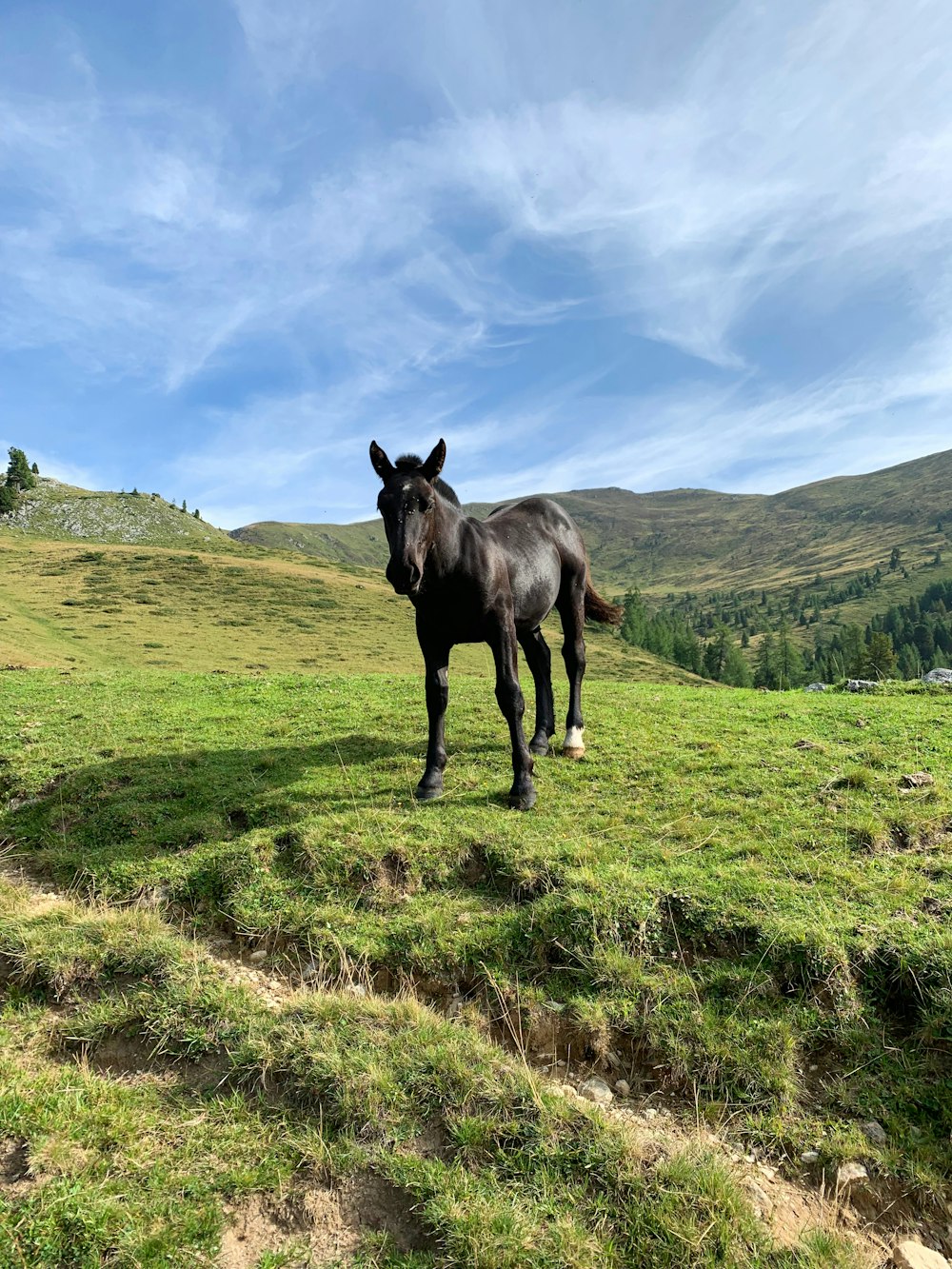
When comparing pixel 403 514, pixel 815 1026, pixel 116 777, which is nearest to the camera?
pixel 815 1026

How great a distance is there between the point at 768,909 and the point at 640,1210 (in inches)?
97.5

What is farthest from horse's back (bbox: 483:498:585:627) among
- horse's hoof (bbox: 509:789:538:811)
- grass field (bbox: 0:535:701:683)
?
grass field (bbox: 0:535:701:683)

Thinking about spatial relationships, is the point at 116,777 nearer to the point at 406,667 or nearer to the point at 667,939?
the point at 667,939

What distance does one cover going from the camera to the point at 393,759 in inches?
355

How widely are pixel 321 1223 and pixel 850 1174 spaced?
8.75 feet

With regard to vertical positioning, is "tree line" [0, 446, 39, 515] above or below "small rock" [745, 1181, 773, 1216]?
above

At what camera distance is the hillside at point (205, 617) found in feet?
126

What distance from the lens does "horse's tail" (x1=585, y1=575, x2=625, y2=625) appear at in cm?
1081

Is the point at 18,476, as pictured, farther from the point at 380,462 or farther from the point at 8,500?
the point at 380,462

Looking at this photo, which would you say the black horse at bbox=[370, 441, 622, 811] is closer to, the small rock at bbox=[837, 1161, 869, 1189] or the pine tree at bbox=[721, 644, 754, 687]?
the small rock at bbox=[837, 1161, 869, 1189]

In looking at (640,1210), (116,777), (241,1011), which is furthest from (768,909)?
(116,777)

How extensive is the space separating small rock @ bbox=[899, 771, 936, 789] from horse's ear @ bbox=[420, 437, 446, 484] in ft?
20.6

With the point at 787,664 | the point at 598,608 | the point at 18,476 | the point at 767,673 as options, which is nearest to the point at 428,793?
the point at 598,608

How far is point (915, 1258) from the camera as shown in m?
2.83
